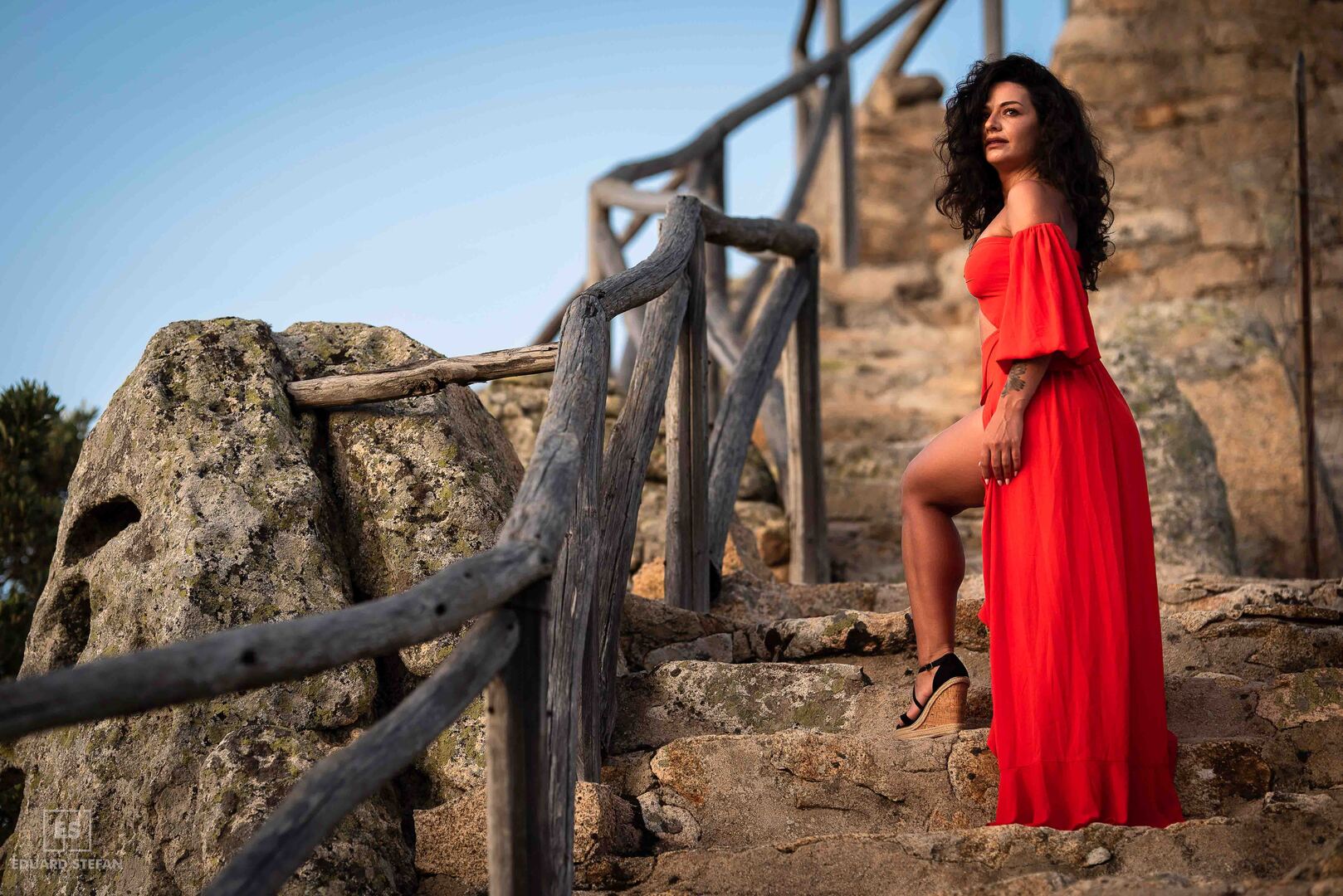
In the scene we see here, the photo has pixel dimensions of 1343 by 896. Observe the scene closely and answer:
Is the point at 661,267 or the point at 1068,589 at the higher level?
the point at 661,267

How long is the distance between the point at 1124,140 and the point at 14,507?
5787mm

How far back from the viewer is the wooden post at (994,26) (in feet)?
30.7

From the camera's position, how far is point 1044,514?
2.62 metres

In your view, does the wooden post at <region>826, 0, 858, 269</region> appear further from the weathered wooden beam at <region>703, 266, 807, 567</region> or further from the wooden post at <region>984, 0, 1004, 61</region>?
the weathered wooden beam at <region>703, 266, 807, 567</region>

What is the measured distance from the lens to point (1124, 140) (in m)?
7.19

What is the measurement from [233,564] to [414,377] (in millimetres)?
621

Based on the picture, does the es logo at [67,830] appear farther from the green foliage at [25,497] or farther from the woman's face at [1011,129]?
the woman's face at [1011,129]

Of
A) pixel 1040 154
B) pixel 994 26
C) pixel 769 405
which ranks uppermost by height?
pixel 994 26

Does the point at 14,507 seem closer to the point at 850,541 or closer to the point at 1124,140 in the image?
the point at 850,541

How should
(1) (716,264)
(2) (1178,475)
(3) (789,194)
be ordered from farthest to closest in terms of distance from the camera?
(3) (789,194), (1) (716,264), (2) (1178,475)

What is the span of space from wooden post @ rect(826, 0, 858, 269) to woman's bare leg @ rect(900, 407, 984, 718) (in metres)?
5.96

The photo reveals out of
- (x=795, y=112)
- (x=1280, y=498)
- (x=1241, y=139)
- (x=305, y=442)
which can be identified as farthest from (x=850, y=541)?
(x=795, y=112)

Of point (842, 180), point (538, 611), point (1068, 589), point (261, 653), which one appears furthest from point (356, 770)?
point (842, 180)

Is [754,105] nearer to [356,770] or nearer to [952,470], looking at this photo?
[952,470]
